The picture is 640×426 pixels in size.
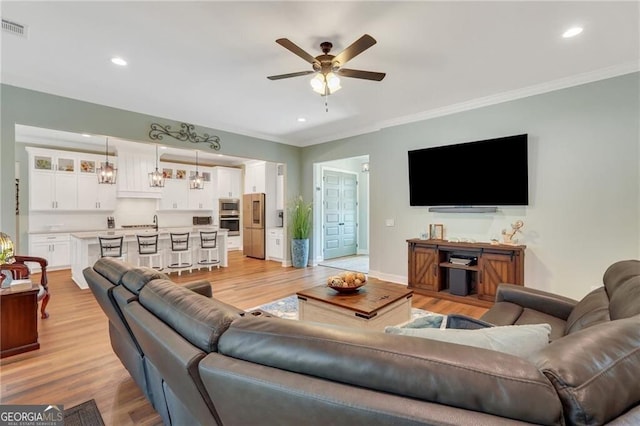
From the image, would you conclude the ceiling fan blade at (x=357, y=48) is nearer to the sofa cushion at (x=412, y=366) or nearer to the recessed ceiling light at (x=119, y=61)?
the sofa cushion at (x=412, y=366)

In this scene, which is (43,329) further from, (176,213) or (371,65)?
(176,213)

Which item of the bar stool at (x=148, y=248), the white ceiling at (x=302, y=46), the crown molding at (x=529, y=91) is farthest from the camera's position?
the bar stool at (x=148, y=248)

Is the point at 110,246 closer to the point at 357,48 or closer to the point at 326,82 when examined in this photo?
the point at 326,82

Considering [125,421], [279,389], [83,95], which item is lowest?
[125,421]

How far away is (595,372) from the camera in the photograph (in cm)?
73

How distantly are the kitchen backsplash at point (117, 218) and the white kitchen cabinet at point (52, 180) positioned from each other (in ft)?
1.01

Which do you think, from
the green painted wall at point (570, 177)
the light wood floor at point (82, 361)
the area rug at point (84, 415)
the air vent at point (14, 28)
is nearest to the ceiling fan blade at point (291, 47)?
the air vent at point (14, 28)

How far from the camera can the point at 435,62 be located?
10.4 ft

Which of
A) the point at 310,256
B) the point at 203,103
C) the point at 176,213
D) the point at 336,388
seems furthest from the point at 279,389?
the point at 176,213

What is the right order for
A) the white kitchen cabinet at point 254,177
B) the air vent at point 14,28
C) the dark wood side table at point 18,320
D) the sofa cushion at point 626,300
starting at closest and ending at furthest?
the sofa cushion at point 626,300 → the air vent at point 14,28 → the dark wood side table at point 18,320 → the white kitchen cabinet at point 254,177

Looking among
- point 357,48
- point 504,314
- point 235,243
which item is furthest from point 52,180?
point 504,314

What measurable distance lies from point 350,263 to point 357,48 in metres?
5.50

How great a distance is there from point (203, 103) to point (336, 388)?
4481 mm

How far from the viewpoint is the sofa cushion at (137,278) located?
172cm
